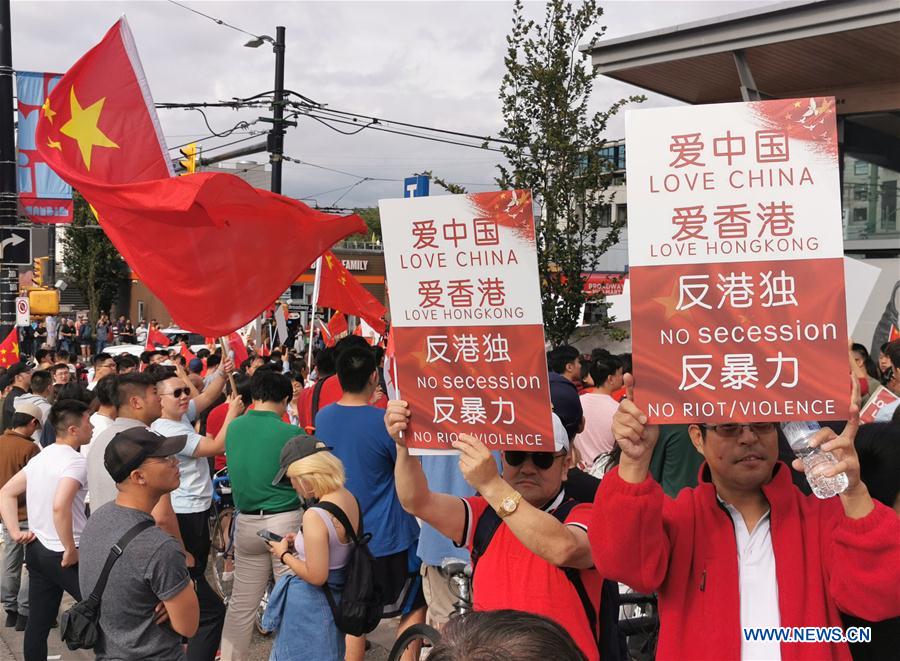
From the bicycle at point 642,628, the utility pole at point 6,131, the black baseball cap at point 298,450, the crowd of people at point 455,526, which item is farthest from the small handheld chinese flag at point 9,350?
the bicycle at point 642,628

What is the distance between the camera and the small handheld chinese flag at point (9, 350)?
12797mm

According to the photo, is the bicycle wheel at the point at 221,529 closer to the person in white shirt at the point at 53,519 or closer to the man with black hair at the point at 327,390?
the man with black hair at the point at 327,390

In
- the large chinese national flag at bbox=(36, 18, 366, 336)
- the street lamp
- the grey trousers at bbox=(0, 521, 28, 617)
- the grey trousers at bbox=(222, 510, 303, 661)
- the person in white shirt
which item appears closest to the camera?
the person in white shirt

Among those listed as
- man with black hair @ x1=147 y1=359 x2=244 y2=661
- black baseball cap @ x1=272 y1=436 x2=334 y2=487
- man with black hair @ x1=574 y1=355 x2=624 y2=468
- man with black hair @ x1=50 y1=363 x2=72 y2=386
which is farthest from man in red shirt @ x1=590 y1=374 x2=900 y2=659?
man with black hair @ x1=50 y1=363 x2=72 y2=386

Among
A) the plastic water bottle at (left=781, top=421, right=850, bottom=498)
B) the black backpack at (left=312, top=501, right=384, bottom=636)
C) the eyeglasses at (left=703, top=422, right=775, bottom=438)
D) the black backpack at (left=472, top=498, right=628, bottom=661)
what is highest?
the eyeglasses at (left=703, top=422, right=775, bottom=438)

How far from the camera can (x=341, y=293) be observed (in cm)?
1274

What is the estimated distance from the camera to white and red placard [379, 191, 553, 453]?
3.14 metres

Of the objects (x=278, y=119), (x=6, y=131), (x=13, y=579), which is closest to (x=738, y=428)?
(x=13, y=579)

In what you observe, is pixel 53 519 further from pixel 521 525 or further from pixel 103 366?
pixel 103 366

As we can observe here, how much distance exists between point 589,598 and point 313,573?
76.7 inches

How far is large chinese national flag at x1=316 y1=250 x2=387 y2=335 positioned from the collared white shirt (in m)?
9.69

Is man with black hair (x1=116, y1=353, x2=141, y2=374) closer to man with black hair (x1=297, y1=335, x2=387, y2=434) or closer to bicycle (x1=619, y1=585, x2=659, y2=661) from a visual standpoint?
man with black hair (x1=297, y1=335, x2=387, y2=434)

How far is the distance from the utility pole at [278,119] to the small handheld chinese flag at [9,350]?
8290mm

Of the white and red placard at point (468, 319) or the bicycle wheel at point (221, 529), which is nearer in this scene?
the white and red placard at point (468, 319)
